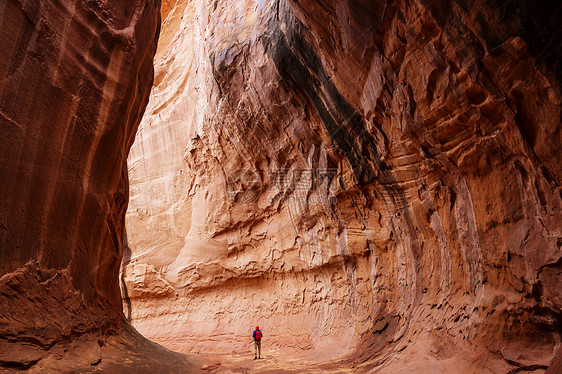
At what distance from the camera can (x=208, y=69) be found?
12.1 meters

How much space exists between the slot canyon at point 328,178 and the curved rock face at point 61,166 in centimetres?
2

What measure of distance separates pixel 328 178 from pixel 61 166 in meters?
6.18

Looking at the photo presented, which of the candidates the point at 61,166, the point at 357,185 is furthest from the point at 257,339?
the point at 61,166

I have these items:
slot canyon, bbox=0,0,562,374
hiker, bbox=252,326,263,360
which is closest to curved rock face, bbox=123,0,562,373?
slot canyon, bbox=0,0,562,374

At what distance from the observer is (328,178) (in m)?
9.66

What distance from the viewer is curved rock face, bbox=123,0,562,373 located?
15.0 ft

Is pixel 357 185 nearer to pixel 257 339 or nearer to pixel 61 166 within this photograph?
A: pixel 257 339

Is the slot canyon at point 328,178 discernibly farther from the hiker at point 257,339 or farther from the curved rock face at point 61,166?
the hiker at point 257,339

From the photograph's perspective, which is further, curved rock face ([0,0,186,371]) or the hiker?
the hiker

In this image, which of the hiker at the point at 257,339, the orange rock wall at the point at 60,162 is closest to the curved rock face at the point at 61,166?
the orange rock wall at the point at 60,162

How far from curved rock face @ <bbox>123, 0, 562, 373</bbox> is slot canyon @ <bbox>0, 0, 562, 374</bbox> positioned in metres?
0.04

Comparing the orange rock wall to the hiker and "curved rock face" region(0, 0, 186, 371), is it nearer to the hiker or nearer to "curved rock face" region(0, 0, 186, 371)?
"curved rock face" region(0, 0, 186, 371)

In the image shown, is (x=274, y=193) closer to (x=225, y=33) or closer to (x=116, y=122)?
(x=225, y=33)

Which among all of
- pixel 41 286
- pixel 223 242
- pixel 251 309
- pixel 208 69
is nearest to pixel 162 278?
pixel 223 242
